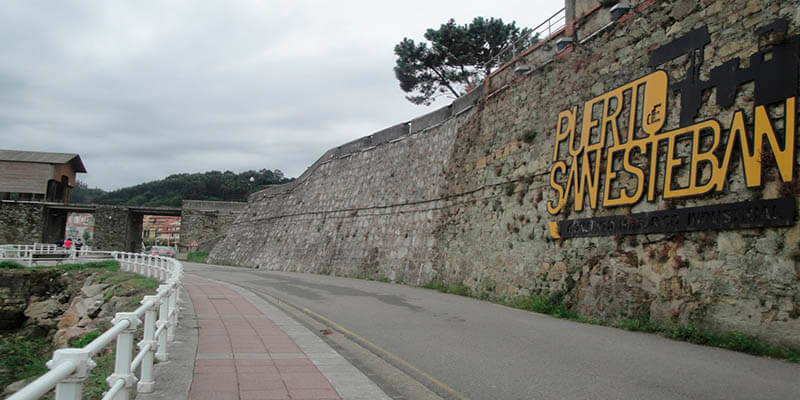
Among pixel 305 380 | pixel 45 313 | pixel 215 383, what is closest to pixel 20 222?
pixel 45 313

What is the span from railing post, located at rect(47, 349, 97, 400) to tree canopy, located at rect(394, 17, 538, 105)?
34.7m

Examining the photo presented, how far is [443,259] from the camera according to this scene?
19562mm

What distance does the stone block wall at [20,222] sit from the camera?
50.8 metres

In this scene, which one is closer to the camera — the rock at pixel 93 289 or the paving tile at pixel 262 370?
the paving tile at pixel 262 370

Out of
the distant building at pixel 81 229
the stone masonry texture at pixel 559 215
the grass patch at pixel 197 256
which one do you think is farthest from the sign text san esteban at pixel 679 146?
the distant building at pixel 81 229

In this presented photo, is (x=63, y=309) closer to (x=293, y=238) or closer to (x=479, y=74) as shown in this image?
(x=293, y=238)

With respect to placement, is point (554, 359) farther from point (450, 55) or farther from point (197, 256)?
point (197, 256)

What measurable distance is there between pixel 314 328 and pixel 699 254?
6.90m

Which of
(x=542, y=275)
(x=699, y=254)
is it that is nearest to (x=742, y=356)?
(x=699, y=254)

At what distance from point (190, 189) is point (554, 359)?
108 meters

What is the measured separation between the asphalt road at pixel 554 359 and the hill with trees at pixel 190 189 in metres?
91.0

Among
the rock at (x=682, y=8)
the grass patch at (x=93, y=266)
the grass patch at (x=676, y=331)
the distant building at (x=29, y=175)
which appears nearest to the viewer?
the grass patch at (x=676, y=331)

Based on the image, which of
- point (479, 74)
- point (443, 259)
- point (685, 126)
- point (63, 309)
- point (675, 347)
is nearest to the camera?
point (675, 347)

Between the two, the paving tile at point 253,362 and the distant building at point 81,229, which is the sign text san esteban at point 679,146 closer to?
the paving tile at point 253,362
